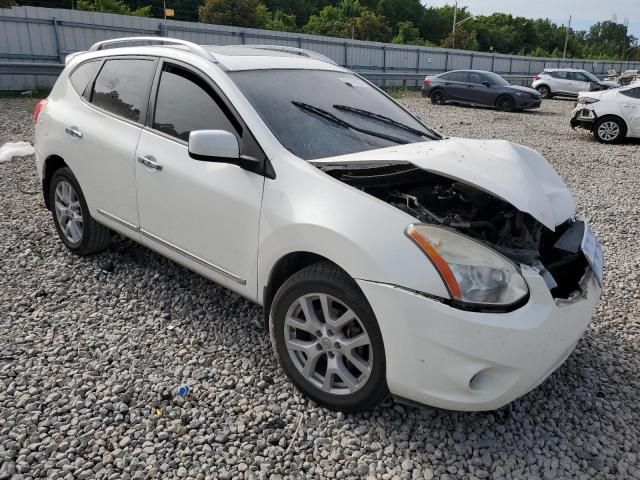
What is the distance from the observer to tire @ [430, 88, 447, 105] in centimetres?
1993

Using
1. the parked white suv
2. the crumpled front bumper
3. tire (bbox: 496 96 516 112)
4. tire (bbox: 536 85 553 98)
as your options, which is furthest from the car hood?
tire (bbox: 536 85 553 98)

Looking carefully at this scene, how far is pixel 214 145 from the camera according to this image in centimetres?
A: 270

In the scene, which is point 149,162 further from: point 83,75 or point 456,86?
point 456,86

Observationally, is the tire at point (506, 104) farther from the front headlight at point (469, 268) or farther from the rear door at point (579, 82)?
the front headlight at point (469, 268)

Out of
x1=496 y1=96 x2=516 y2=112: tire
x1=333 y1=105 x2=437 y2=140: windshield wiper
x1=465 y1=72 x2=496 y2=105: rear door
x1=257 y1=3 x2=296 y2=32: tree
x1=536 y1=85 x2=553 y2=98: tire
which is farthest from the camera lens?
x1=257 y1=3 x2=296 y2=32: tree

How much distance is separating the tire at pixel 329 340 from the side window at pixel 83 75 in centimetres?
268

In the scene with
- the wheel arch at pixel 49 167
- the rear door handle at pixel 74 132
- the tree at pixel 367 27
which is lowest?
the wheel arch at pixel 49 167

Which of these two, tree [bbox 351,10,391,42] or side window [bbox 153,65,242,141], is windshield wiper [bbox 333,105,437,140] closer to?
side window [bbox 153,65,242,141]

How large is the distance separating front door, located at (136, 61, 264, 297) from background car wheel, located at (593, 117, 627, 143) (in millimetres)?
11572

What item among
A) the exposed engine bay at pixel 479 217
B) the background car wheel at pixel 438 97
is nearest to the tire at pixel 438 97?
the background car wheel at pixel 438 97

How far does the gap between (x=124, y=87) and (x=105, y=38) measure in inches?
654

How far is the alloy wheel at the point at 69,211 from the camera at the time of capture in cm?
428

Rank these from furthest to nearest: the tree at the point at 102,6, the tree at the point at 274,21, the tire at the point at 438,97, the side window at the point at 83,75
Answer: the tree at the point at 274,21
the tree at the point at 102,6
the tire at the point at 438,97
the side window at the point at 83,75

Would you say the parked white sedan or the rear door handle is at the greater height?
the rear door handle
